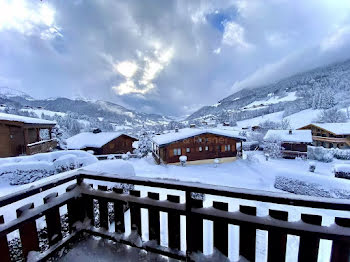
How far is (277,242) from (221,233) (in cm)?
57

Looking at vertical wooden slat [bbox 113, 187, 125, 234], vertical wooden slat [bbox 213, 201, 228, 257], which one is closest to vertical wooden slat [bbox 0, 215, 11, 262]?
vertical wooden slat [bbox 113, 187, 125, 234]

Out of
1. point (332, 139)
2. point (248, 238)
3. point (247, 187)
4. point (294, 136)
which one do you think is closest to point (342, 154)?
point (332, 139)

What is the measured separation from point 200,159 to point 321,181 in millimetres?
12569

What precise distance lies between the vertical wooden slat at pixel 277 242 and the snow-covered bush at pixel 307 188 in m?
12.5

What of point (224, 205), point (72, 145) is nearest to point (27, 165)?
point (224, 205)

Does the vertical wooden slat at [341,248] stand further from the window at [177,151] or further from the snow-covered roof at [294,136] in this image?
the snow-covered roof at [294,136]

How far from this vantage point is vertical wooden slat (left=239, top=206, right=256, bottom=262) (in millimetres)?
1777

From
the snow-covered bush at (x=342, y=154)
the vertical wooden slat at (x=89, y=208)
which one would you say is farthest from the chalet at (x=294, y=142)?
the vertical wooden slat at (x=89, y=208)

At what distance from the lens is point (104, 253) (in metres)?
2.24

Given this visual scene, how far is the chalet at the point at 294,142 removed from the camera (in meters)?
27.9

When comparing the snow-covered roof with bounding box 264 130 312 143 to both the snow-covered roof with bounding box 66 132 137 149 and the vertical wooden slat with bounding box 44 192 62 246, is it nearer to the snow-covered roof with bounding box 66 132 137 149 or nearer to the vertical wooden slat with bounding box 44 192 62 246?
the snow-covered roof with bounding box 66 132 137 149

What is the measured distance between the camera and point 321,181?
11.2m

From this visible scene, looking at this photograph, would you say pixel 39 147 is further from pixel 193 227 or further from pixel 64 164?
pixel 193 227

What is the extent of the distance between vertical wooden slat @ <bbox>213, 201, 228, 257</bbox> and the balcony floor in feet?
2.30
